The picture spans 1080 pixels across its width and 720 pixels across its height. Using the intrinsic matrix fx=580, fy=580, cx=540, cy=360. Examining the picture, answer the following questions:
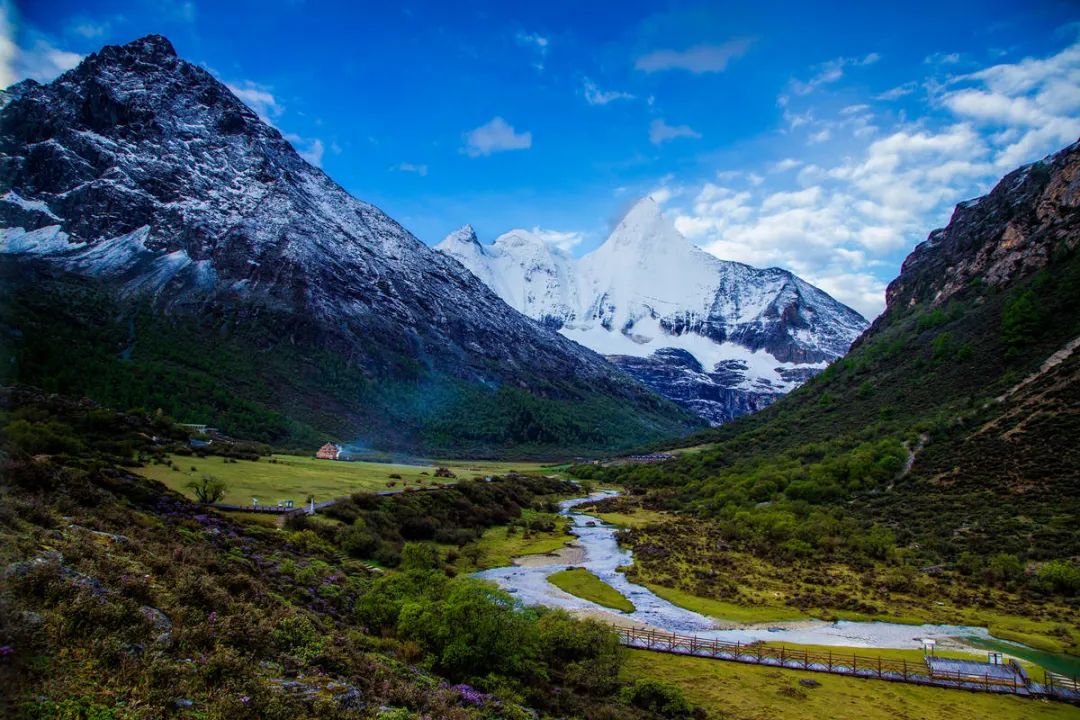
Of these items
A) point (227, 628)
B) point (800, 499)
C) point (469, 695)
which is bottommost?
point (469, 695)

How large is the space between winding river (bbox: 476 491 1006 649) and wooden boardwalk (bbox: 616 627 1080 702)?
2.70 meters

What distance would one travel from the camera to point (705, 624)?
37344 millimetres

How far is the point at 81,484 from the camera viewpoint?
23156mm

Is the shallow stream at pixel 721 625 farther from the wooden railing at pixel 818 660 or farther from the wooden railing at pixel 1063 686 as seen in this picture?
the wooden railing at pixel 1063 686

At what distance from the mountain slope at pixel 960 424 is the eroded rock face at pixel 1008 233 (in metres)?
0.40

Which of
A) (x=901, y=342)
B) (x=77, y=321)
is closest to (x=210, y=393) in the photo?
(x=77, y=321)

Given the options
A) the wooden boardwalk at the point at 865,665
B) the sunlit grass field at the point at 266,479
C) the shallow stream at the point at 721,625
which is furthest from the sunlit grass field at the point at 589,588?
the sunlit grass field at the point at 266,479

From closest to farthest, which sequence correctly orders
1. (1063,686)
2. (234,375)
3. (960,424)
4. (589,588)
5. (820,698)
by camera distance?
(820,698), (1063,686), (589,588), (960,424), (234,375)

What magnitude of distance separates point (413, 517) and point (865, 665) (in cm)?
3959

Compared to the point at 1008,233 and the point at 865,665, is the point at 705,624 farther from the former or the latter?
the point at 1008,233

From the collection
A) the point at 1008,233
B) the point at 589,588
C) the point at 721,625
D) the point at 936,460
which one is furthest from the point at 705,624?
the point at 1008,233

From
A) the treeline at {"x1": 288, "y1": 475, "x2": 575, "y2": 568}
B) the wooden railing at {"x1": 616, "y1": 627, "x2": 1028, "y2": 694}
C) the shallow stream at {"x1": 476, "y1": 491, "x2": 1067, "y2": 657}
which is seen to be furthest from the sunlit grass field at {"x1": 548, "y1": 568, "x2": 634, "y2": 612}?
the treeline at {"x1": 288, "y1": 475, "x2": 575, "y2": 568}

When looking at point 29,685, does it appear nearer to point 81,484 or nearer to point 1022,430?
point 81,484

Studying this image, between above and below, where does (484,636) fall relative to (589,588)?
above
